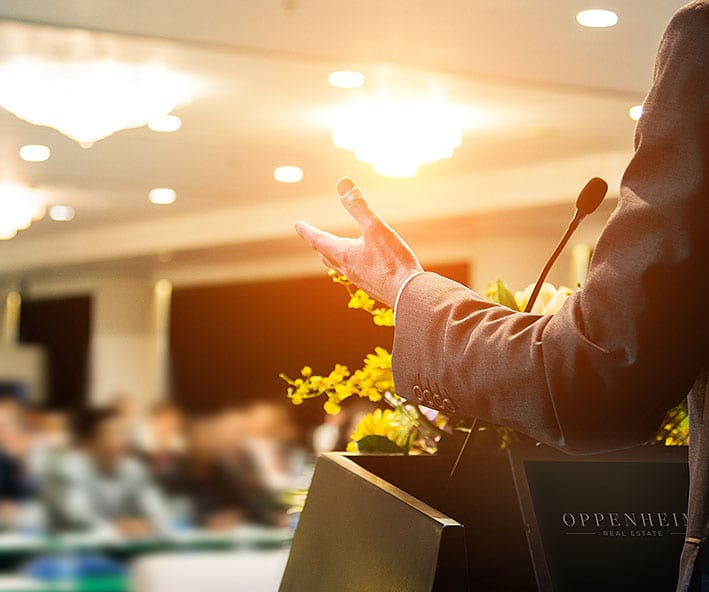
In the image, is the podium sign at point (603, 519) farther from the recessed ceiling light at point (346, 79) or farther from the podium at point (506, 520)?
the recessed ceiling light at point (346, 79)

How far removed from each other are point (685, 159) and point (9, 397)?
40.7ft

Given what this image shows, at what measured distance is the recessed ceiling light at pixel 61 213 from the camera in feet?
29.4

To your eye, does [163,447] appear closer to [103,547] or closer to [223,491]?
[223,491]

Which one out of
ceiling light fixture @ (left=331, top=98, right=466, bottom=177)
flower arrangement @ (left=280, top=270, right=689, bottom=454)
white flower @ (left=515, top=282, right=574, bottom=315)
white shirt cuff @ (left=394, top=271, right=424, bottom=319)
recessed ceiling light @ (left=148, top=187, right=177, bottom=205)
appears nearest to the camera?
white shirt cuff @ (left=394, top=271, right=424, bottom=319)

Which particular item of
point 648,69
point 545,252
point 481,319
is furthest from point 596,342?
point 545,252

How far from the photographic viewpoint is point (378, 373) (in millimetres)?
1079

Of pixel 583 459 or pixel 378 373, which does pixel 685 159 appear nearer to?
pixel 583 459

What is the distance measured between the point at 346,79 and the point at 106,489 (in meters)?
5.33

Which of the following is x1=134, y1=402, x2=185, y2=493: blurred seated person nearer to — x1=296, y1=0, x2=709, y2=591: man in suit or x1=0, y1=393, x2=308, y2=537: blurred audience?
x1=0, y1=393, x2=308, y2=537: blurred audience

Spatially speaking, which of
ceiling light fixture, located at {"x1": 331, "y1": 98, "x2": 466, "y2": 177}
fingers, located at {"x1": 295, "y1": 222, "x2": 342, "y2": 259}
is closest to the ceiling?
ceiling light fixture, located at {"x1": 331, "y1": 98, "x2": 466, "y2": 177}

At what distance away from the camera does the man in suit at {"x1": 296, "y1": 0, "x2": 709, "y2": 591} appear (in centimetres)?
61

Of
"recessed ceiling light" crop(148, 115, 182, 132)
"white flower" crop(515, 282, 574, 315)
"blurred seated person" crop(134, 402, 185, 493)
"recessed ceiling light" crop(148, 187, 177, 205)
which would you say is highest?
"recessed ceiling light" crop(148, 187, 177, 205)

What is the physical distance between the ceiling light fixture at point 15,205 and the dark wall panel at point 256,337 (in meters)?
3.00

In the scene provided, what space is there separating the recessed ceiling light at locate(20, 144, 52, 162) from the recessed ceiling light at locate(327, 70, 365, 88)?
92.7 inches
